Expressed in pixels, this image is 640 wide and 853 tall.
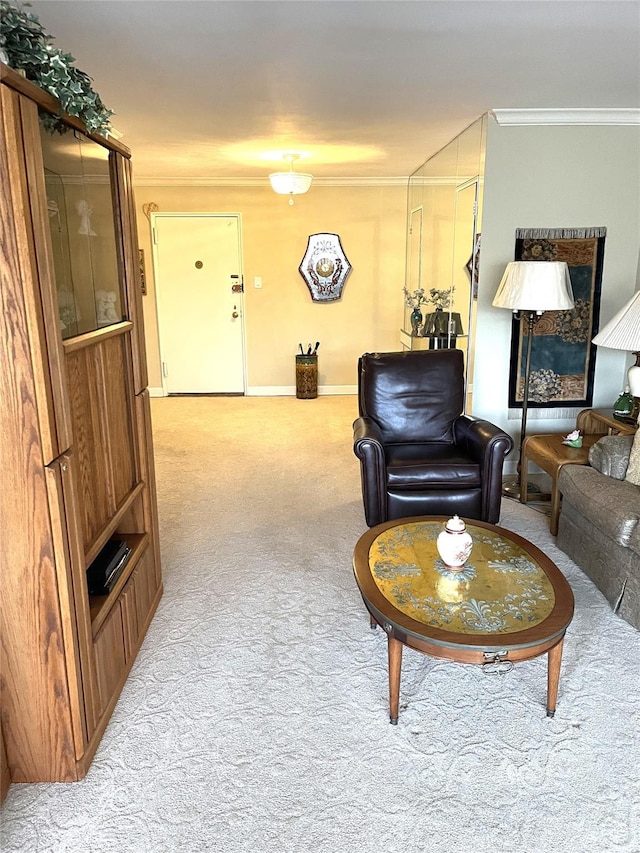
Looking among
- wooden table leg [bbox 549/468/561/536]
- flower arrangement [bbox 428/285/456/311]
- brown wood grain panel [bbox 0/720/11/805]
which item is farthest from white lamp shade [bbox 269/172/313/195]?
brown wood grain panel [bbox 0/720/11/805]

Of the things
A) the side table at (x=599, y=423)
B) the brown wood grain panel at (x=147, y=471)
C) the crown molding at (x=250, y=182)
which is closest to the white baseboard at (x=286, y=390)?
the crown molding at (x=250, y=182)

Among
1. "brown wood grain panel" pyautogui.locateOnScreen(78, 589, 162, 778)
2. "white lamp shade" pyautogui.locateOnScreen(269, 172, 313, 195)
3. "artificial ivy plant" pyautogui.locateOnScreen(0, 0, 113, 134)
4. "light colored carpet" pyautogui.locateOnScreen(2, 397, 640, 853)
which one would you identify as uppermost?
"white lamp shade" pyautogui.locateOnScreen(269, 172, 313, 195)

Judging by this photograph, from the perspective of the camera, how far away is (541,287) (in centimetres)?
355

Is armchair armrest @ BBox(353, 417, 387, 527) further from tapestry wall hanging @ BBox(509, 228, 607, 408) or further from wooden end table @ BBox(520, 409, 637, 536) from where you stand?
tapestry wall hanging @ BBox(509, 228, 607, 408)

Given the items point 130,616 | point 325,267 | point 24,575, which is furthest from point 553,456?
point 325,267

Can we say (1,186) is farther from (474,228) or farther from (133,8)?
(474,228)

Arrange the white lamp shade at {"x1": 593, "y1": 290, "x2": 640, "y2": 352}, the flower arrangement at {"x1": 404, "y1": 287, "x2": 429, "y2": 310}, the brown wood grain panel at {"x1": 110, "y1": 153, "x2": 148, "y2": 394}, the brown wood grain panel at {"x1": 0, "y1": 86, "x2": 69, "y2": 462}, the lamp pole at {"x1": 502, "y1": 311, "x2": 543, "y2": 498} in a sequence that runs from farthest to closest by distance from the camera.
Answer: the flower arrangement at {"x1": 404, "y1": 287, "x2": 429, "y2": 310}, the lamp pole at {"x1": 502, "y1": 311, "x2": 543, "y2": 498}, the white lamp shade at {"x1": 593, "y1": 290, "x2": 640, "y2": 352}, the brown wood grain panel at {"x1": 110, "y1": 153, "x2": 148, "y2": 394}, the brown wood grain panel at {"x1": 0, "y1": 86, "x2": 69, "y2": 462}

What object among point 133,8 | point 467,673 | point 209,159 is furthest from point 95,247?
point 209,159

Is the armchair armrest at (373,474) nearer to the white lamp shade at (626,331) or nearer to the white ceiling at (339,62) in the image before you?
the white lamp shade at (626,331)

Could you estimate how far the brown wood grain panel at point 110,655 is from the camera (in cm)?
197

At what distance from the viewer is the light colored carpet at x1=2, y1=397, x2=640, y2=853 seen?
5.35 ft

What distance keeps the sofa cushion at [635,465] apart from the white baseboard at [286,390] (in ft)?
14.3

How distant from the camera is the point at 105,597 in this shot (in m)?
2.08

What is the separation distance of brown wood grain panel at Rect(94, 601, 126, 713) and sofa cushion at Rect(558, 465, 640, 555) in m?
1.99
